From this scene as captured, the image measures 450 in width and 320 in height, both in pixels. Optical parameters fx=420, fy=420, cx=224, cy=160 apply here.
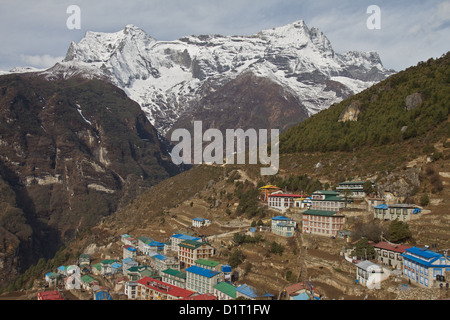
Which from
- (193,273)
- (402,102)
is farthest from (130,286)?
(402,102)

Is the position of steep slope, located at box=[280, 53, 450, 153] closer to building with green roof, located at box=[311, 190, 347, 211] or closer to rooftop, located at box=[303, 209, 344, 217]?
building with green roof, located at box=[311, 190, 347, 211]

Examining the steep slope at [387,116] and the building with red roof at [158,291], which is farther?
the steep slope at [387,116]

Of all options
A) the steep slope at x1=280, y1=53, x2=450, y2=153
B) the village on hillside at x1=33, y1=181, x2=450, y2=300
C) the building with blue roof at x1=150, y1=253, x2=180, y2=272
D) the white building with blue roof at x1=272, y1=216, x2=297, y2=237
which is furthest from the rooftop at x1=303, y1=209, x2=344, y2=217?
the steep slope at x1=280, y1=53, x2=450, y2=153

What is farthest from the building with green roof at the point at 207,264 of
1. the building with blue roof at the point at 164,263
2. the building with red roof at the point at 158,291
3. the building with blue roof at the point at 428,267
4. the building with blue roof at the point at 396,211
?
the building with blue roof at the point at 428,267

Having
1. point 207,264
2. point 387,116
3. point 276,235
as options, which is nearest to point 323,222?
point 276,235

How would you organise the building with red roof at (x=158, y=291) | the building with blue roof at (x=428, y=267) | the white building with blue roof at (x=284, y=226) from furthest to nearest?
the white building with blue roof at (x=284, y=226), the building with red roof at (x=158, y=291), the building with blue roof at (x=428, y=267)

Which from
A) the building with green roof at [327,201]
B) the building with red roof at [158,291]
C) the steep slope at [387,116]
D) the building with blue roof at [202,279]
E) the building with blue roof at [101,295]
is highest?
the steep slope at [387,116]

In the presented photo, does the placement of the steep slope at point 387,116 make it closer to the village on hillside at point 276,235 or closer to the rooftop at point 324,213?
the village on hillside at point 276,235
